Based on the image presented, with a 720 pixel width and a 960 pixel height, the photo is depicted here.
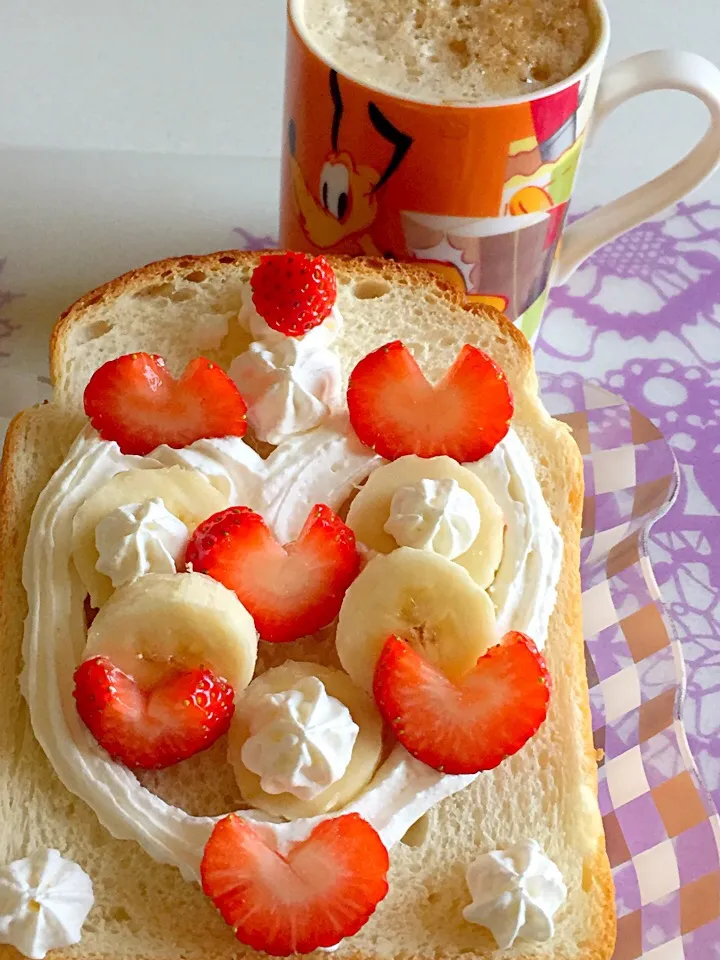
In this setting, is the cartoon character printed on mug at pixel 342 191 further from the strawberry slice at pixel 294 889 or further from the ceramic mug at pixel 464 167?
the strawberry slice at pixel 294 889

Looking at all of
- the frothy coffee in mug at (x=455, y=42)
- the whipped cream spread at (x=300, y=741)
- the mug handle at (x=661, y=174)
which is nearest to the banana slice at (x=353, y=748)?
the whipped cream spread at (x=300, y=741)

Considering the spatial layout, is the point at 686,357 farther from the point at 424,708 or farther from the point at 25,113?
the point at 25,113

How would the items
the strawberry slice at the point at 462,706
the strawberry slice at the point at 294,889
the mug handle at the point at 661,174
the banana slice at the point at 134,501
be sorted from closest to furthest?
the strawberry slice at the point at 294,889 < the strawberry slice at the point at 462,706 < the banana slice at the point at 134,501 < the mug handle at the point at 661,174

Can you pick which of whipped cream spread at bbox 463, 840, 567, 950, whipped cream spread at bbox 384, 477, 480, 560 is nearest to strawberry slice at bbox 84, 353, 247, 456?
whipped cream spread at bbox 384, 477, 480, 560

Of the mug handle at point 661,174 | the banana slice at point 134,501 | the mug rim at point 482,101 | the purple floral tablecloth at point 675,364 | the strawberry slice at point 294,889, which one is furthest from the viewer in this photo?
the purple floral tablecloth at point 675,364

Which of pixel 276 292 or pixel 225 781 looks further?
pixel 276 292

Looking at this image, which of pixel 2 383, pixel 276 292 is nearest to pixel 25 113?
pixel 2 383

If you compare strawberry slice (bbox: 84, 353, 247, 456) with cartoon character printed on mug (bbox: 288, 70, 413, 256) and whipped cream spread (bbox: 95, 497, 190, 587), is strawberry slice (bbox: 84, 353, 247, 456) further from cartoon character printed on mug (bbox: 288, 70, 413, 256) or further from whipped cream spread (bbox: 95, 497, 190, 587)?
cartoon character printed on mug (bbox: 288, 70, 413, 256)
